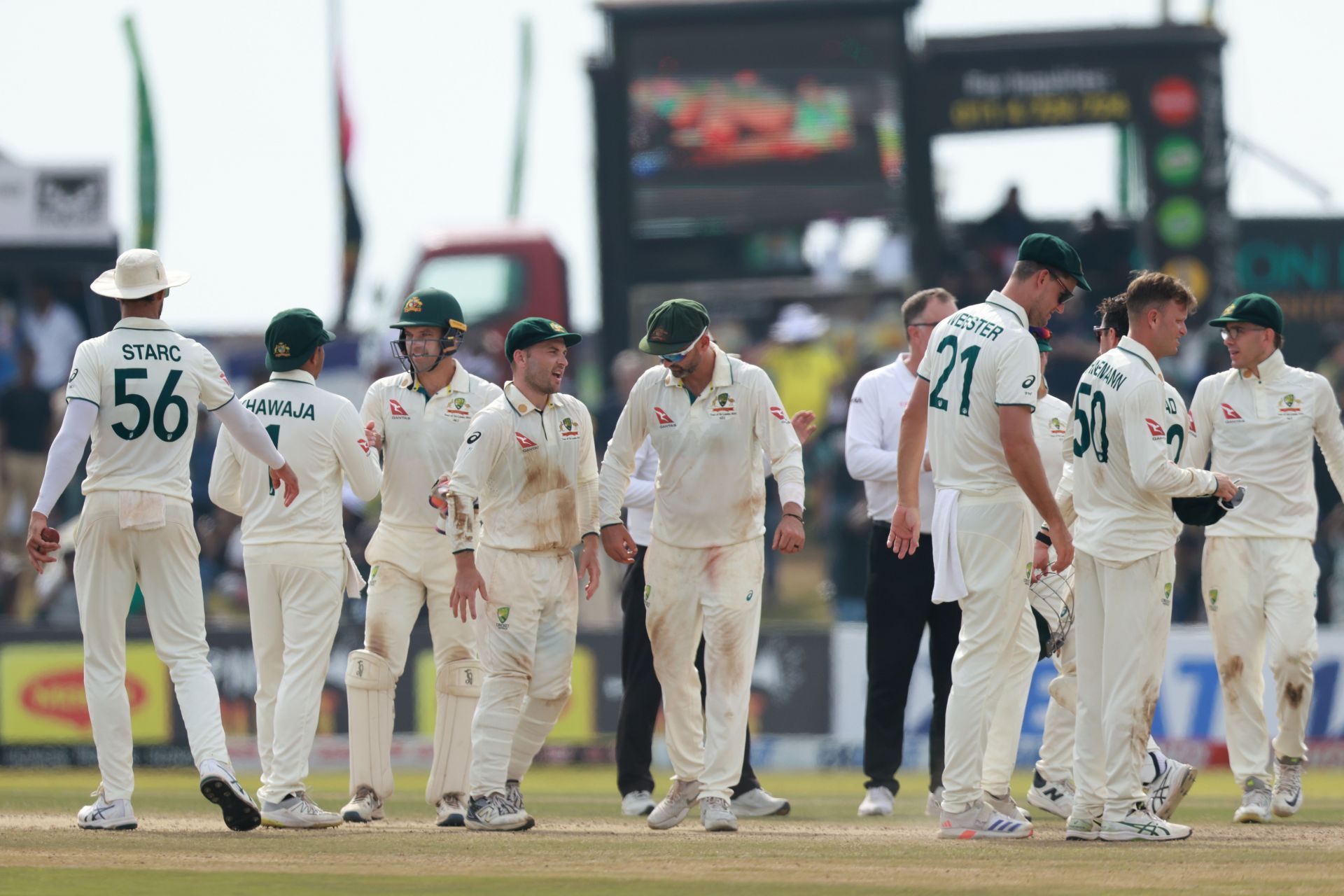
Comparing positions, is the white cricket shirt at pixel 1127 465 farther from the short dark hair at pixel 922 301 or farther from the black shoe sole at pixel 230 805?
the black shoe sole at pixel 230 805

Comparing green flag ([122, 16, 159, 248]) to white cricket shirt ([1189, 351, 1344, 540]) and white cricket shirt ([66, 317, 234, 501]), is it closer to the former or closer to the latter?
white cricket shirt ([66, 317, 234, 501])

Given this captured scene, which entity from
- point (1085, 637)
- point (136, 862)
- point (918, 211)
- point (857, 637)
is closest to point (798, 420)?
point (1085, 637)

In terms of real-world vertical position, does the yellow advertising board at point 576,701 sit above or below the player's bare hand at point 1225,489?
below

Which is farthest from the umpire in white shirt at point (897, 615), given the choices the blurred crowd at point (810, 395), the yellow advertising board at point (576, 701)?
the blurred crowd at point (810, 395)

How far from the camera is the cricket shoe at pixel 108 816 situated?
9.04 metres

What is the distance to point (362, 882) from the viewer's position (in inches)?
286

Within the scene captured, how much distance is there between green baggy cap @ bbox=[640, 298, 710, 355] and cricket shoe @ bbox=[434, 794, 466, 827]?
7.72 feet

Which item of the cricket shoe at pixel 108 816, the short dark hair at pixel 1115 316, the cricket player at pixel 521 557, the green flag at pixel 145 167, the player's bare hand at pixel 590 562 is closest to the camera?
the cricket shoe at pixel 108 816

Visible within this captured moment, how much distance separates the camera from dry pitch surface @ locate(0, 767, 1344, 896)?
23.4 feet

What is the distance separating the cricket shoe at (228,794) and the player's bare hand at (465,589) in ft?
4.05

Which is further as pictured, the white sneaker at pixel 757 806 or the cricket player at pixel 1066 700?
the white sneaker at pixel 757 806

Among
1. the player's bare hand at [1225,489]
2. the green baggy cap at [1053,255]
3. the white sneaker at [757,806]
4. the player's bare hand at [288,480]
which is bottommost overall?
the white sneaker at [757,806]

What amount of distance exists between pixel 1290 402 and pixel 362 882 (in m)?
5.66

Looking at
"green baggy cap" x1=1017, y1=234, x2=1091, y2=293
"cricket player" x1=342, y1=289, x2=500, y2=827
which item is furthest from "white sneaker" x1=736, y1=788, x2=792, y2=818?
"green baggy cap" x1=1017, y1=234, x2=1091, y2=293
